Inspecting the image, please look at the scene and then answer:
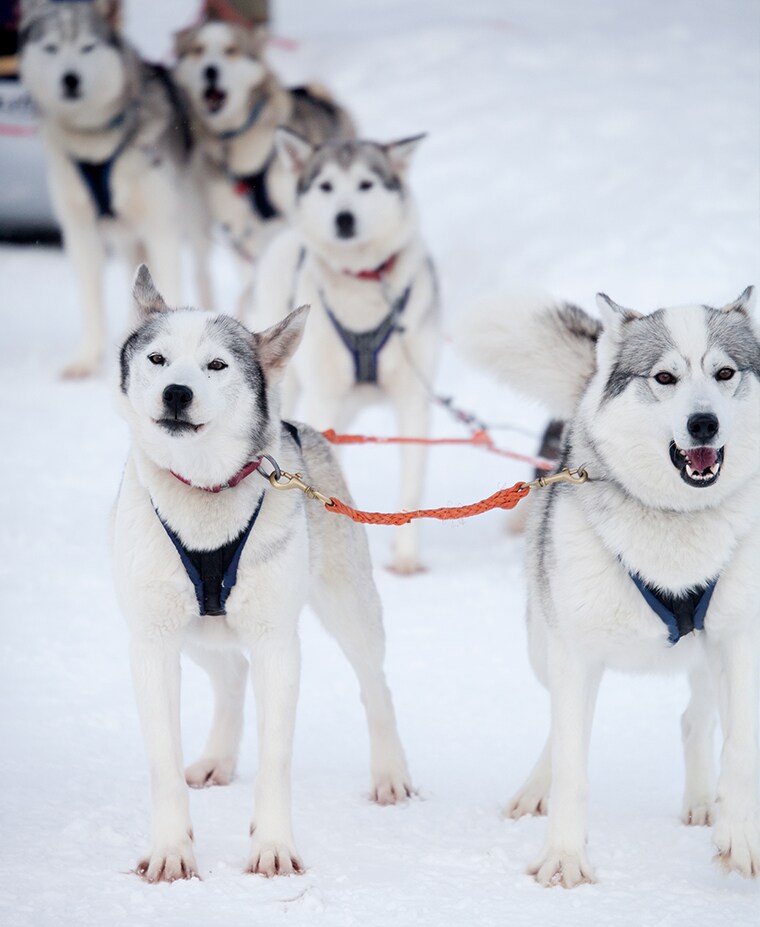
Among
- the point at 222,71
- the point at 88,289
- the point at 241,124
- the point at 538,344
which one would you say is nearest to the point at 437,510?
the point at 538,344

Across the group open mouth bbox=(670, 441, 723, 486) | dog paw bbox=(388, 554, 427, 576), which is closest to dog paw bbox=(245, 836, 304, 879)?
open mouth bbox=(670, 441, 723, 486)

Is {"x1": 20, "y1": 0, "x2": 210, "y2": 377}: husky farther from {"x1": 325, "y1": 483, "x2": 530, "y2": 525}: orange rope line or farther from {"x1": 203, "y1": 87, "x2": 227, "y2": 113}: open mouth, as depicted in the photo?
{"x1": 325, "y1": 483, "x2": 530, "y2": 525}: orange rope line

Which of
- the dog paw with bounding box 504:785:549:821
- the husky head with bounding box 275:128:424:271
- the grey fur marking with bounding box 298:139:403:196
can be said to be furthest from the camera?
the grey fur marking with bounding box 298:139:403:196

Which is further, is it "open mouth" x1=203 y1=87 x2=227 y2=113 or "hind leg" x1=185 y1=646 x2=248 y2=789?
"open mouth" x1=203 y1=87 x2=227 y2=113

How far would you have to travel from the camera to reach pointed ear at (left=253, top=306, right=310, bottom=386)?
9.93ft

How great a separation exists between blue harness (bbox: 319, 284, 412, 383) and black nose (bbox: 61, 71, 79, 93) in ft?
10.5

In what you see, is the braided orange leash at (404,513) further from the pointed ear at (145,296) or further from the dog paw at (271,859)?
the dog paw at (271,859)

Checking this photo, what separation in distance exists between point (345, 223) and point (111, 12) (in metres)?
3.58

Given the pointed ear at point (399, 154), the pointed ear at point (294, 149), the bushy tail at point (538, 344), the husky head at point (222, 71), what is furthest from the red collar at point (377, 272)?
the husky head at point (222, 71)

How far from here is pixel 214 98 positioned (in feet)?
29.0

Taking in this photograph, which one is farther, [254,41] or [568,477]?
[254,41]

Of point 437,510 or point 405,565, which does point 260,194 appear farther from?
point 437,510

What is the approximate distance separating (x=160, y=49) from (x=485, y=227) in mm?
6801

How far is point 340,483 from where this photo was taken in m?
3.53
